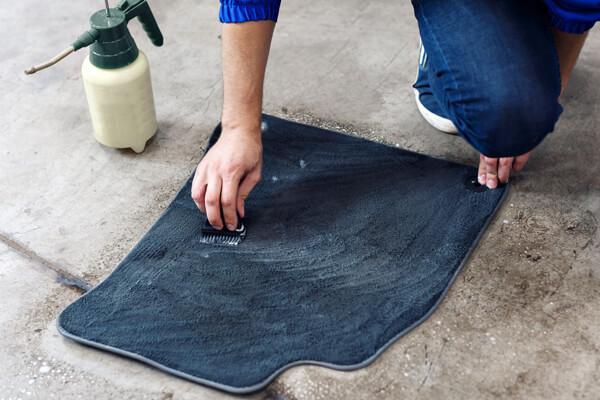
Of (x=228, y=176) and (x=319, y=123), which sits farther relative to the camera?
(x=319, y=123)

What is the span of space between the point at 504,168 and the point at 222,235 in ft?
1.81

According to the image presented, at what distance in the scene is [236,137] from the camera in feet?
4.14

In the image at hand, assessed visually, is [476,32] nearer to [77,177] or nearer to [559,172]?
[559,172]

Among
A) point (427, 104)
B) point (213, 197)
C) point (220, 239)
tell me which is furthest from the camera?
point (427, 104)

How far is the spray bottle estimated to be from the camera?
1.36 m

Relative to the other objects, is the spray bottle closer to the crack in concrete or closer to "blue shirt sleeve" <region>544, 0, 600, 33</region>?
the crack in concrete

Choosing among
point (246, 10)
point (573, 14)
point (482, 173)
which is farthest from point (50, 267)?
point (573, 14)

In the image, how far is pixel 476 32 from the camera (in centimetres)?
127

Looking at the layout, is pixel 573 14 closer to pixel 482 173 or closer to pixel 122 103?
pixel 482 173

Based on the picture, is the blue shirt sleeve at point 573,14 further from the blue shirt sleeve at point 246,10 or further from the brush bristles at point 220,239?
the brush bristles at point 220,239

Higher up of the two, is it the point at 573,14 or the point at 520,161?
the point at 573,14

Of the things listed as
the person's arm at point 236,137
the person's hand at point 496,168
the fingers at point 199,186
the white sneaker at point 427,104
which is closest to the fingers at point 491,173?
the person's hand at point 496,168

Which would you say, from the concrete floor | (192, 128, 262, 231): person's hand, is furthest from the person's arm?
the concrete floor

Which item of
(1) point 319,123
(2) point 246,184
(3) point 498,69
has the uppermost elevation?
(3) point 498,69
